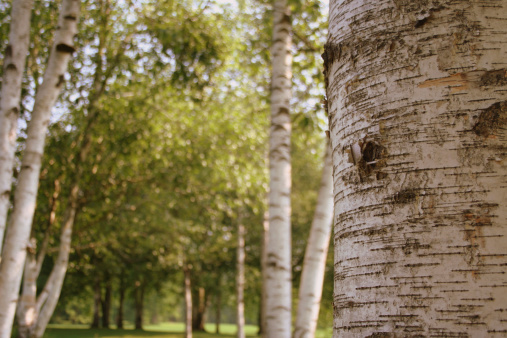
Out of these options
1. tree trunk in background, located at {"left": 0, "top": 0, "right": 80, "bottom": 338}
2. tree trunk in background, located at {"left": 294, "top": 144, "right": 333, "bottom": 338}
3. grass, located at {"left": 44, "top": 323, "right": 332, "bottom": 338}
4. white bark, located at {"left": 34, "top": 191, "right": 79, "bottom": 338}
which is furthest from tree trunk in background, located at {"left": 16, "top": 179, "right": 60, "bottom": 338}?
grass, located at {"left": 44, "top": 323, "right": 332, "bottom": 338}

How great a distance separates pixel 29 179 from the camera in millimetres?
4449

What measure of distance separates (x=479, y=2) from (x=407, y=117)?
0.31 m

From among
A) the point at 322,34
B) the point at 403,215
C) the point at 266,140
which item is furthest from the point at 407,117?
the point at 266,140

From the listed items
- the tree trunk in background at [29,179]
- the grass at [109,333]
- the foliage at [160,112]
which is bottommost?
the grass at [109,333]

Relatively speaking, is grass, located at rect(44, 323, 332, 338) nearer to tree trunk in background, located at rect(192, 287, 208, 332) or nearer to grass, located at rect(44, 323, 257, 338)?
grass, located at rect(44, 323, 257, 338)

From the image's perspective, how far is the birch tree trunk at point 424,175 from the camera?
91 cm

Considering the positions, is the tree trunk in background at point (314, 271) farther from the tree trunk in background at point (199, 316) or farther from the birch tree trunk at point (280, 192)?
the tree trunk in background at point (199, 316)

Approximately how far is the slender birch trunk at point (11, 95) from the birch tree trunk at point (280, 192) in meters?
3.02

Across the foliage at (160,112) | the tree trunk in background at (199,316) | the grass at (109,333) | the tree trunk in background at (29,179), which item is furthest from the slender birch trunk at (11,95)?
the tree trunk in background at (199,316)

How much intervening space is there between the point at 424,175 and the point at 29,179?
4.30 metres

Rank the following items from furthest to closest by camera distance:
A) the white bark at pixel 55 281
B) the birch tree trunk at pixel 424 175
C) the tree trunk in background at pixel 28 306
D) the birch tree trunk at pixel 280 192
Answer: the white bark at pixel 55 281 → the tree trunk in background at pixel 28 306 → the birch tree trunk at pixel 280 192 → the birch tree trunk at pixel 424 175

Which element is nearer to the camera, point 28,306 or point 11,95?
point 11,95

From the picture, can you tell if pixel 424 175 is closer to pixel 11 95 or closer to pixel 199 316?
pixel 11 95

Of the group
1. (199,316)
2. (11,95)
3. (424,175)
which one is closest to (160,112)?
(11,95)
